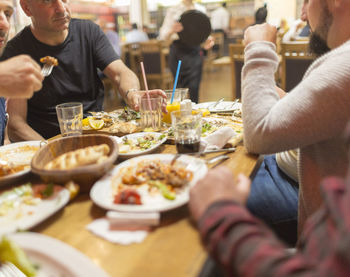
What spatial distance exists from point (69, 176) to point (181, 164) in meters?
0.36

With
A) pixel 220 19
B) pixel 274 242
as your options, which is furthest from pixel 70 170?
pixel 220 19

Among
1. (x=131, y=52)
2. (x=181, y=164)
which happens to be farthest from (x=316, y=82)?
(x=131, y=52)

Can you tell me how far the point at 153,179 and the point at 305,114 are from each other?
0.49 metres

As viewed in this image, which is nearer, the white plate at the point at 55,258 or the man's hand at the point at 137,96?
the white plate at the point at 55,258

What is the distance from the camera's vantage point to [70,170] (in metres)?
0.86

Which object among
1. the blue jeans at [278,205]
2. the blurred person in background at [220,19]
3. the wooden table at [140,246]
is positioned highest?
the blurred person in background at [220,19]

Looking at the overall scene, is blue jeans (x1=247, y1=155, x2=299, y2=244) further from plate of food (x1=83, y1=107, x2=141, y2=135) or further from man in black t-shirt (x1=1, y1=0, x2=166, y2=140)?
man in black t-shirt (x1=1, y1=0, x2=166, y2=140)

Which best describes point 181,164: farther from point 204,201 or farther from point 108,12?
point 108,12

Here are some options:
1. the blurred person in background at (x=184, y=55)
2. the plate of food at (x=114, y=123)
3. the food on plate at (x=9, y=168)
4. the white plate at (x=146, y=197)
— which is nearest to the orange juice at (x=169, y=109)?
the plate of food at (x=114, y=123)

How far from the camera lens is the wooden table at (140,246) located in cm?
61

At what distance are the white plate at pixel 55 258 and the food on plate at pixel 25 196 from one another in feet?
0.52

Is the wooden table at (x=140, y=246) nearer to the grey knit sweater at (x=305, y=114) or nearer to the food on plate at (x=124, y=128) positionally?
the grey knit sweater at (x=305, y=114)

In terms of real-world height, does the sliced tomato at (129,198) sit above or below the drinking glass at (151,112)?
below

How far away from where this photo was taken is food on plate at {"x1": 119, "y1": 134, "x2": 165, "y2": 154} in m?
1.25
